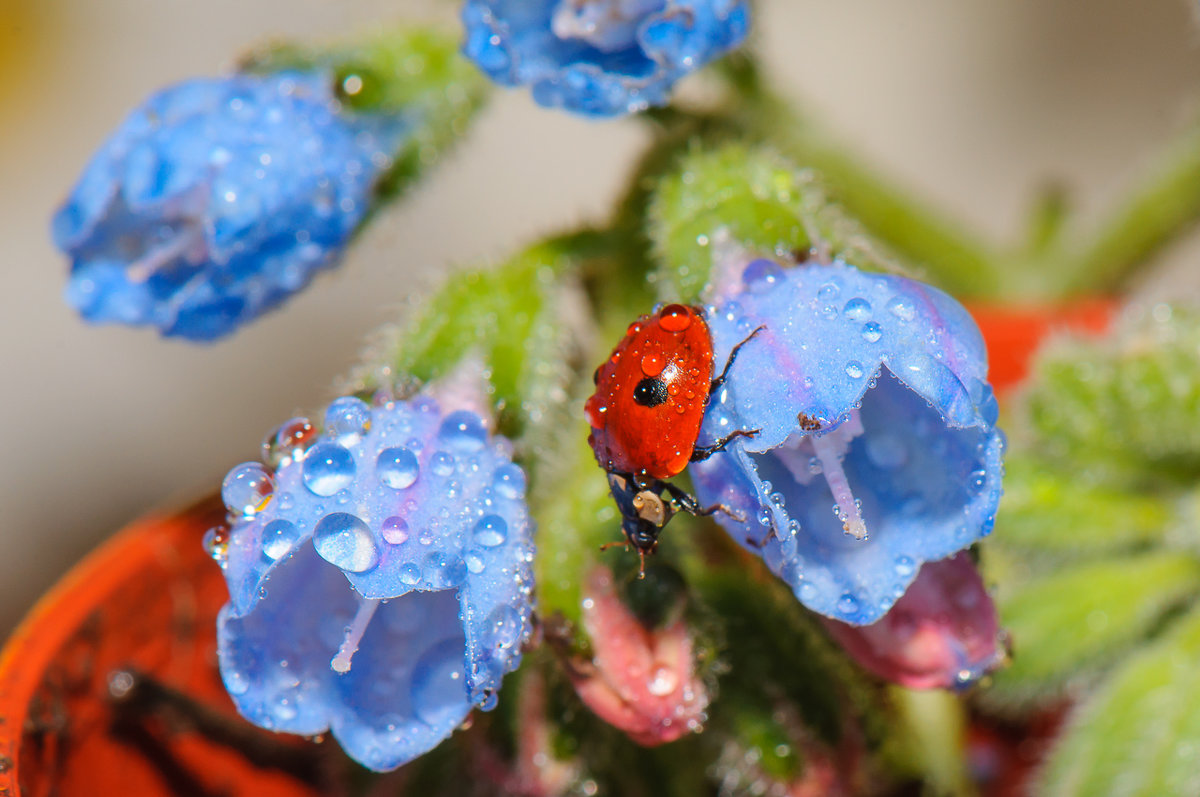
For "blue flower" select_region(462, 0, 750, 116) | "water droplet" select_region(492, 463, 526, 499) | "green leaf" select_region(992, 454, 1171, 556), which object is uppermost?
"blue flower" select_region(462, 0, 750, 116)

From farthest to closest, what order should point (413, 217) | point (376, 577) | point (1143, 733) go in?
point (413, 217), point (1143, 733), point (376, 577)

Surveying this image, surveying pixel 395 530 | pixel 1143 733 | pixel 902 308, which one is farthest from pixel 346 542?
pixel 1143 733

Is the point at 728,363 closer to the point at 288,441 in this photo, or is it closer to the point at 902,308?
the point at 902,308

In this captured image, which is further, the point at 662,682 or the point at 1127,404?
the point at 1127,404

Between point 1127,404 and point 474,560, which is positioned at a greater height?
point 474,560

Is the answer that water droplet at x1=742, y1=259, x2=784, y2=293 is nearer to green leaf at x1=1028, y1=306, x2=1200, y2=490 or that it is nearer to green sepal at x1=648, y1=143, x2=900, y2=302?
green sepal at x1=648, y1=143, x2=900, y2=302

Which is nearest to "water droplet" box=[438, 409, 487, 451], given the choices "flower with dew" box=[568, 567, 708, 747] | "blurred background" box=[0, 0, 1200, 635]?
→ "flower with dew" box=[568, 567, 708, 747]
